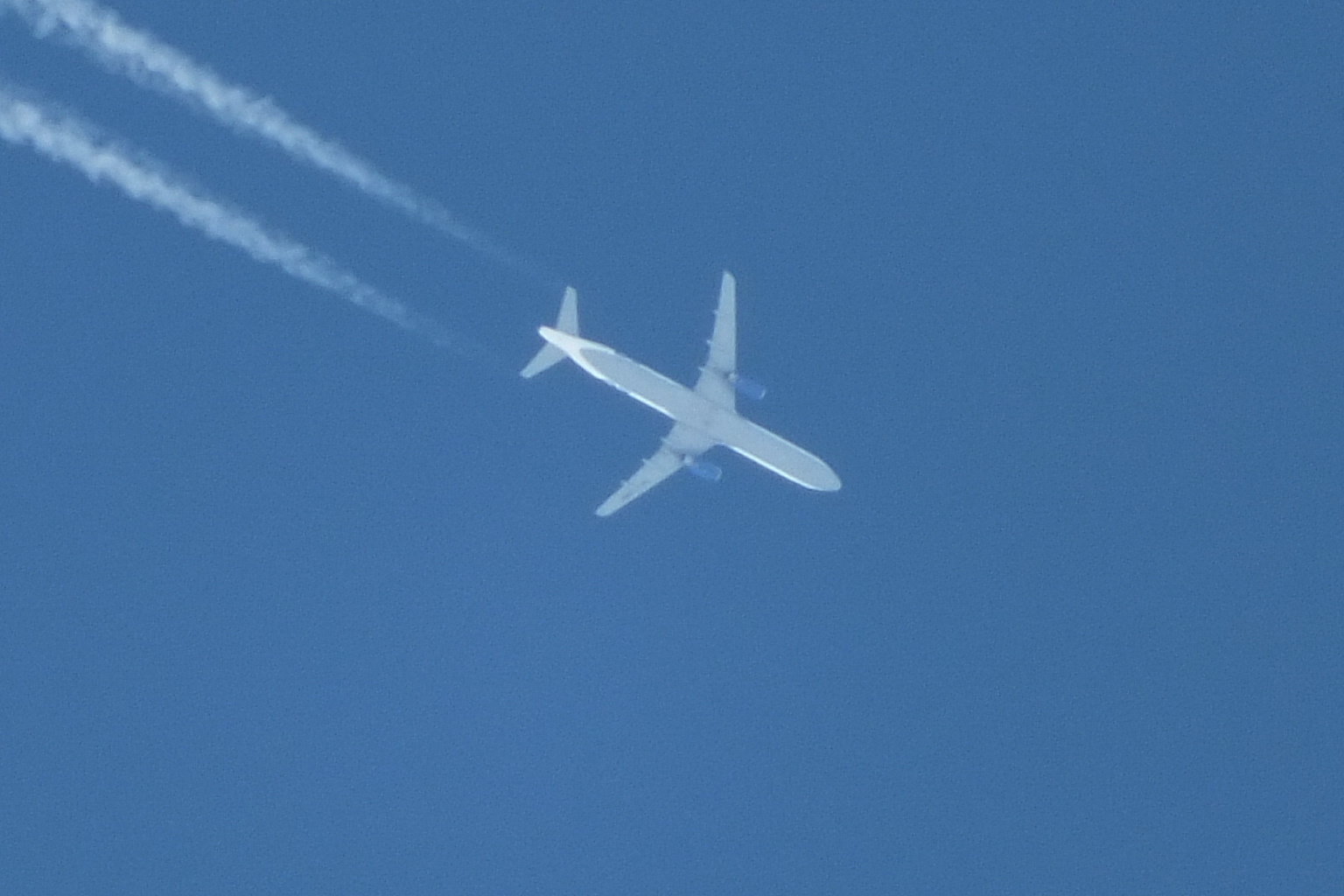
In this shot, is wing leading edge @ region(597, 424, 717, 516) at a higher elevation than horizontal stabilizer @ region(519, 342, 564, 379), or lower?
lower

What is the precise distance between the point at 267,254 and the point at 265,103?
3931mm

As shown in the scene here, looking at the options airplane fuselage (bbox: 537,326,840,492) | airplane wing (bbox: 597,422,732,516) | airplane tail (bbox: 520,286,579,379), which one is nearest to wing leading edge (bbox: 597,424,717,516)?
airplane wing (bbox: 597,422,732,516)

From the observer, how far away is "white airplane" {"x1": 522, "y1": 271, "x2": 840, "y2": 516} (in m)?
66.0

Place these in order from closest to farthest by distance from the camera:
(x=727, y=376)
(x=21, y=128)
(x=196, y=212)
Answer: (x=21, y=128)
(x=196, y=212)
(x=727, y=376)

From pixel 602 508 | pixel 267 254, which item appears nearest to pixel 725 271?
pixel 602 508

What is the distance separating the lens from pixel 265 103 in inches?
2579

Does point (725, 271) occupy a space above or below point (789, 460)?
above

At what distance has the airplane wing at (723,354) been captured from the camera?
6756 centimetres

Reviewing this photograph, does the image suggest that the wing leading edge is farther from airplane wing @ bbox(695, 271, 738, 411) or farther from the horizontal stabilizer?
the horizontal stabilizer

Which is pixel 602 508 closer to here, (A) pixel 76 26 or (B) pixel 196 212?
(B) pixel 196 212

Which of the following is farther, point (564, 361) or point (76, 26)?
point (564, 361)

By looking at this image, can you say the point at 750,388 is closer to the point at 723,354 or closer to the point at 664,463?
the point at 723,354

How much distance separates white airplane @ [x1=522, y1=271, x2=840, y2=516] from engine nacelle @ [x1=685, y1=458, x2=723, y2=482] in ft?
0.08

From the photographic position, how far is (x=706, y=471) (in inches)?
2670
